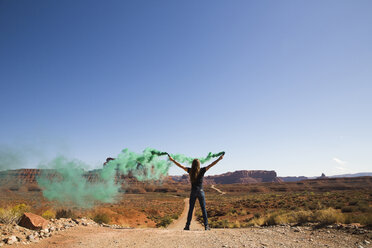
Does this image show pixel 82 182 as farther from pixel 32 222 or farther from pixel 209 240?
pixel 209 240

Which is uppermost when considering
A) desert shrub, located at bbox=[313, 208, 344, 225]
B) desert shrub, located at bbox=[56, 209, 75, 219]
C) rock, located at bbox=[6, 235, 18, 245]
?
rock, located at bbox=[6, 235, 18, 245]

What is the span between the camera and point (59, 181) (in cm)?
1580

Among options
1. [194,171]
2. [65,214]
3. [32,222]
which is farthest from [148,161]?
[65,214]

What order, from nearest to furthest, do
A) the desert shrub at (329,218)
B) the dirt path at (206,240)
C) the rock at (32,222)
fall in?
the dirt path at (206,240), the rock at (32,222), the desert shrub at (329,218)

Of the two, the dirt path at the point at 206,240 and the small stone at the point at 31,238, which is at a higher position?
the small stone at the point at 31,238

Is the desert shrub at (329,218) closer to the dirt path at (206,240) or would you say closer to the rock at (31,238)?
the dirt path at (206,240)

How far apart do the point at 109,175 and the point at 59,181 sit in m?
4.72

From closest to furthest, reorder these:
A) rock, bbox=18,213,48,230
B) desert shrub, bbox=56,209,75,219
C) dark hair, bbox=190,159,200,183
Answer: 1. rock, bbox=18,213,48,230
2. dark hair, bbox=190,159,200,183
3. desert shrub, bbox=56,209,75,219

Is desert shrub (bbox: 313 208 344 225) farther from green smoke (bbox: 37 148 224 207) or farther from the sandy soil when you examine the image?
green smoke (bbox: 37 148 224 207)

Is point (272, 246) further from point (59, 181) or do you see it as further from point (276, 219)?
point (59, 181)

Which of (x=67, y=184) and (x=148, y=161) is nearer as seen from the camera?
(x=148, y=161)

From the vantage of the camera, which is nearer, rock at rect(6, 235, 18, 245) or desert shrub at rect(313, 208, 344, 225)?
rock at rect(6, 235, 18, 245)

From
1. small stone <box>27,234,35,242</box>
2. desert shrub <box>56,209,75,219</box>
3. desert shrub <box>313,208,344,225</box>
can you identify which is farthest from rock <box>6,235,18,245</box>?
desert shrub <box>313,208,344,225</box>

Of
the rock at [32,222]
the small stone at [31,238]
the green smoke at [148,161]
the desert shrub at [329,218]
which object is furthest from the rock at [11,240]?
the desert shrub at [329,218]
